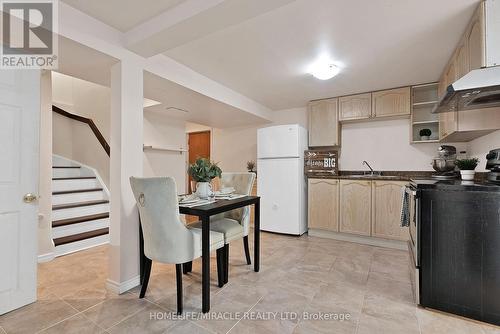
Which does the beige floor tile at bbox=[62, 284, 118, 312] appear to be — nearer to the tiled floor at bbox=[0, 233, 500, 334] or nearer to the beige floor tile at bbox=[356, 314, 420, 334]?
the tiled floor at bbox=[0, 233, 500, 334]

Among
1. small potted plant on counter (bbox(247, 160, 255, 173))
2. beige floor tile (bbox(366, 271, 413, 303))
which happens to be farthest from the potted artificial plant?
small potted plant on counter (bbox(247, 160, 255, 173))

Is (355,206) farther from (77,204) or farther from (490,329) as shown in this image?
(77,204)

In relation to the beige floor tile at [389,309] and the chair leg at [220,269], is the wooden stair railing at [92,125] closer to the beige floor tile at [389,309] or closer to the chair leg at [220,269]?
the chair leg at [220,269]

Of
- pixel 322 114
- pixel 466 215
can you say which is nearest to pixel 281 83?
pixel 322 114

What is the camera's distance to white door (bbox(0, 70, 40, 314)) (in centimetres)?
172

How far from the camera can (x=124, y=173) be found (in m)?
2.05

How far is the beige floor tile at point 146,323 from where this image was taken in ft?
5.08

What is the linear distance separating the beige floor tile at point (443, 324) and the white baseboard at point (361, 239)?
62.9 inches

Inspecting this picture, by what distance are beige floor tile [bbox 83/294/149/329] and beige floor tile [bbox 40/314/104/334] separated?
36mm

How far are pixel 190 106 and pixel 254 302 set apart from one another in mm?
2787

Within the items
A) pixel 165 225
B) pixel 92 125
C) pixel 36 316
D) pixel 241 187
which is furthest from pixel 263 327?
pixel 92 125

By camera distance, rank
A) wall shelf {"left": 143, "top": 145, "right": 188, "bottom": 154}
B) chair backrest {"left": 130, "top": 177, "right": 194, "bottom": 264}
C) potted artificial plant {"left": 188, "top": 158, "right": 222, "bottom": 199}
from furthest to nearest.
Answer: wall shelf {"left": 143, "top": 145, "right": 188, "bottom": 154}, potted artificial plant {"left": 188, "top": 158, "right": 222, "bottom": 199}, chair backrest {"left": 130, "top": 177, "right": 194, "bottom": 264}

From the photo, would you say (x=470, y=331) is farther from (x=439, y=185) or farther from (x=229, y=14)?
(x=229, y=14)

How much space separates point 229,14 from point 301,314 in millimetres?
2175
